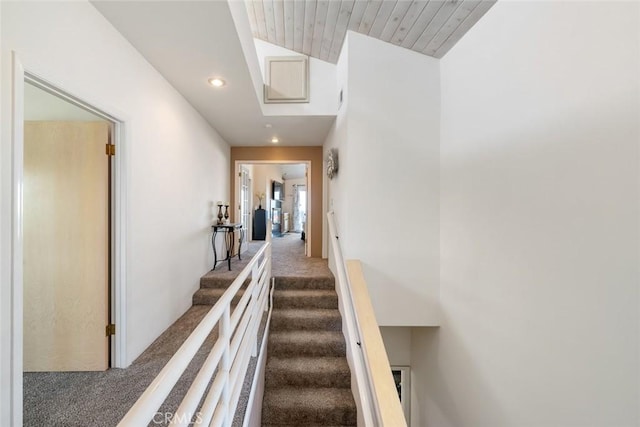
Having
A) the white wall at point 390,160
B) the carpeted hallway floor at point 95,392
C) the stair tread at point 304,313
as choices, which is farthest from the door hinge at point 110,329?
the white wall at point 390,160

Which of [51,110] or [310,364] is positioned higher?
[51,110]

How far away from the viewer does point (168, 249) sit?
2350mm

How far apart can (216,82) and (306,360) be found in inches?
113

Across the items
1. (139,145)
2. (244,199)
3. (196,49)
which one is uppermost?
(196,49)

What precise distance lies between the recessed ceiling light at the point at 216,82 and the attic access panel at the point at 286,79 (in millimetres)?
804

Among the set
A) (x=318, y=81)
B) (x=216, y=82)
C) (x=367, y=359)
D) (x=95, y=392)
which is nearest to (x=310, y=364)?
(x=367, y=359)

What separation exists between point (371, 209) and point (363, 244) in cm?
35

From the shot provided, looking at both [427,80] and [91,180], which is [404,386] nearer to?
[427,80]

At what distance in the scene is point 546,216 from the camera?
1.38 meters

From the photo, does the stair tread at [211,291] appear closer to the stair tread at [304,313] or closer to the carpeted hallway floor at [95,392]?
the stair tread at [304,313]

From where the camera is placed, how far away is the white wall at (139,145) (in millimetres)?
1113

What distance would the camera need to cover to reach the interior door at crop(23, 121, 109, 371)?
1656 millimetres

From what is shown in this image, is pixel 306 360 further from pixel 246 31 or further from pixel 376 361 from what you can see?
pixel 246 31

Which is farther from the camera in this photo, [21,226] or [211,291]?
[211,291]
